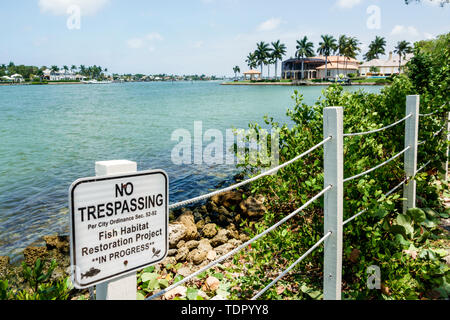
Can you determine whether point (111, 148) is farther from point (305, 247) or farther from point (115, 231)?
point (115, 231)

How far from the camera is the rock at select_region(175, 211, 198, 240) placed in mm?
7706

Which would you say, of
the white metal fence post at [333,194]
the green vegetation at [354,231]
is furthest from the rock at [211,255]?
the white metal fence post at [333,194]

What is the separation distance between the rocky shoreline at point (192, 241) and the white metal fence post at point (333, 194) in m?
2.96

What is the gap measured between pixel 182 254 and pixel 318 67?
109 metres

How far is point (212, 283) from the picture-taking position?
469 centimetres

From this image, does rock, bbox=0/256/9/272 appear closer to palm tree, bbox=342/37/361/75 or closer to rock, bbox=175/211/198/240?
rock, bbox=175/211/198/240

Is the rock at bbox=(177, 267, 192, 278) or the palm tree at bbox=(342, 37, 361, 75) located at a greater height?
the palm tree at bbox=(342, 37, 361, 75)

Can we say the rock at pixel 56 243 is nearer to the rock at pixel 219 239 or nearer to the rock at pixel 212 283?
the rock at pixel 219 239

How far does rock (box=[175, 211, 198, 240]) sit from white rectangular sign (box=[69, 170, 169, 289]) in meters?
6.12

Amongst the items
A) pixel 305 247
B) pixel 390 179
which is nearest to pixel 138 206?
pixel 305 247

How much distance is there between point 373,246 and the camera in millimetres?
3053

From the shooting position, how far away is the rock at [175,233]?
721cm

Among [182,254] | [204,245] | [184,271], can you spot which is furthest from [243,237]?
[184,271]

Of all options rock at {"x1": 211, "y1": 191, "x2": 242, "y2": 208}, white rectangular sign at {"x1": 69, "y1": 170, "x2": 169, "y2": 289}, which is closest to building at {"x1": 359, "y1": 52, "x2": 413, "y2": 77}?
rock at {"x1": 211, "y1": 191, "x2": 242, "y2": 208}
